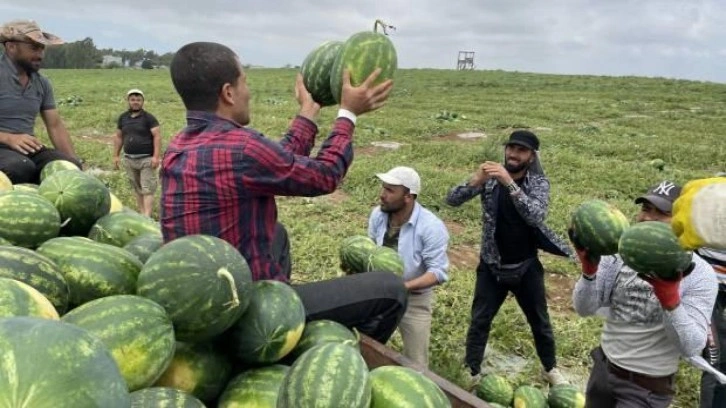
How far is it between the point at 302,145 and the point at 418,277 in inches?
82.4

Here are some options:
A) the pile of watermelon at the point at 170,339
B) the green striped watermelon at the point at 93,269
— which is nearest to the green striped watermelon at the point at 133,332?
the pile of watermelon at the point at 170,339

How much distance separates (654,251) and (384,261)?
1500 mm

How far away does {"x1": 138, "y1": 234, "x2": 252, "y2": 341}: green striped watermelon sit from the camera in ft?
5.84

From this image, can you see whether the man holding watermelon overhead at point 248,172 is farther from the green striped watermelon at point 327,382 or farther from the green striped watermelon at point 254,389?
the green striped watermelon at point 327,382

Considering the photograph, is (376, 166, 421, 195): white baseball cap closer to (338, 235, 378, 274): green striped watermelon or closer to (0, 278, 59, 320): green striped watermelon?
(338, 235, 378, 274): green striped watermelon

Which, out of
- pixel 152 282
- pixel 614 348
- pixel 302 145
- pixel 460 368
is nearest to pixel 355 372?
pixel 152 282

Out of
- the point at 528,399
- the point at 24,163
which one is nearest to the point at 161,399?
the point at 528,399

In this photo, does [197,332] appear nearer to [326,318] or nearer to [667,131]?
[326,318]

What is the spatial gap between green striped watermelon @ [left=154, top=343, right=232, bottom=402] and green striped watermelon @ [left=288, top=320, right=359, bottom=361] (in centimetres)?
26

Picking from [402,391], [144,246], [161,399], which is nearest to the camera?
[161,399]

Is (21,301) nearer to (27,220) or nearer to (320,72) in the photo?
(27,220)

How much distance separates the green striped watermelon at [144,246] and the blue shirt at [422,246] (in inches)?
85.8

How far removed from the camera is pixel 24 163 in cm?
395

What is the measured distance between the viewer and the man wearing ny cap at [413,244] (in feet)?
14.4
